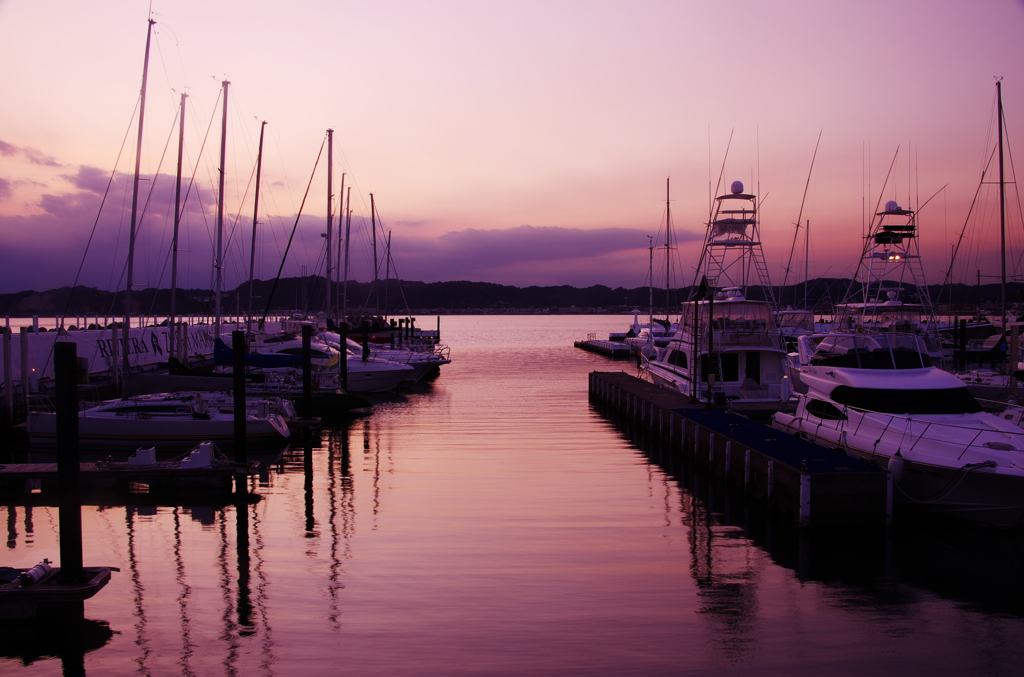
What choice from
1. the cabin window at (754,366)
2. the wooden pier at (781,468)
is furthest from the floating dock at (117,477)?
the cabin window at (754,366)

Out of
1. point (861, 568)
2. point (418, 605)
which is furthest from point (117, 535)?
point (861, 568)

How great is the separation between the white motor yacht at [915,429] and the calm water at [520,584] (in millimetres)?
709

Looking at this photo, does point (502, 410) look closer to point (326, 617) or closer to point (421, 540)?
point (421, 540)

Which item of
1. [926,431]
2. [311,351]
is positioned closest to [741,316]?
[926,431]

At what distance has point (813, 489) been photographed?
12578 mm

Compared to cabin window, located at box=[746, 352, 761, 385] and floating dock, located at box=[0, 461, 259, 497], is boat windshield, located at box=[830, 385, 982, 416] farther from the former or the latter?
floating dock, located at box=[0, 461, 259, 497]

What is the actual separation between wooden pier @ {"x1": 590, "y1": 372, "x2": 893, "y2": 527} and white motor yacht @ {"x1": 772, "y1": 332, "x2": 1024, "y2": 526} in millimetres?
697

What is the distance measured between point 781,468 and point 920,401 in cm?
335

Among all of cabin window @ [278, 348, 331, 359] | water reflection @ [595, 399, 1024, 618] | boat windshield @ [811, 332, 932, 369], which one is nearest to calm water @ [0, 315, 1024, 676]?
water reflection @ [595, 399, 1024, 618]

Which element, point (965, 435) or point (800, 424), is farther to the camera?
point (800, 424)

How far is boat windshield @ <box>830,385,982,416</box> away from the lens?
14508mm

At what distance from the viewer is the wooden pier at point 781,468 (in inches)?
496

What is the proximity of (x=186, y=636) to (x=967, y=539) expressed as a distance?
39.2ft

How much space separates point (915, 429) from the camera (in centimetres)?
1384
